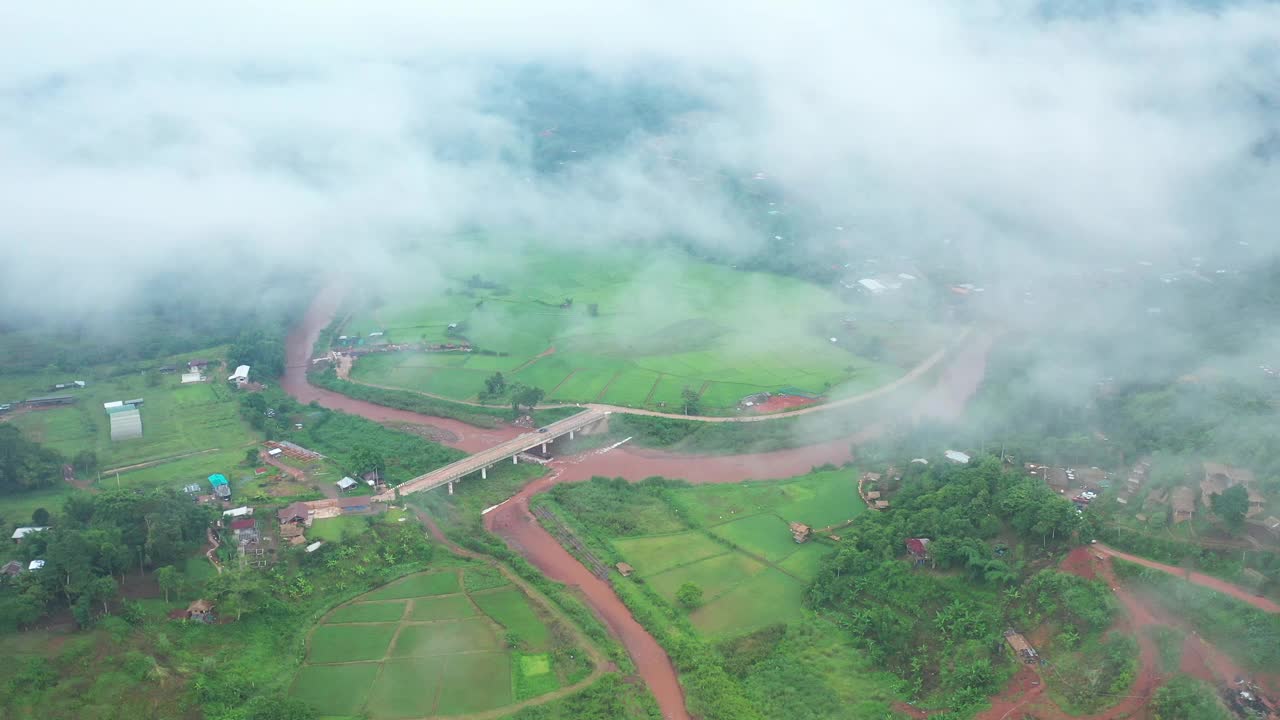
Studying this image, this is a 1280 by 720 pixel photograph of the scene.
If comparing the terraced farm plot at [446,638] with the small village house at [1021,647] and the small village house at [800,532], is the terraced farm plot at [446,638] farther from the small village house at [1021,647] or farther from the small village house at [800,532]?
the small village house at [1021,647]

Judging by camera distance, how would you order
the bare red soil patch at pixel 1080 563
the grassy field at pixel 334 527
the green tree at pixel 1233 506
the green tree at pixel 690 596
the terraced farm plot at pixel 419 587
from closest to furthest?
the green tree at pixel 1233 506 < the bare red soil patch at pixel 1080 563 < the green tree at pixel 690 596 < the terraced farm plot at pixel 419 587 < the grassy field at pixel 334 527

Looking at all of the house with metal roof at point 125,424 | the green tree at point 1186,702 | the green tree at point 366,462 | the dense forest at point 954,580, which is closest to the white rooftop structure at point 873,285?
the dense forest at point 954,580

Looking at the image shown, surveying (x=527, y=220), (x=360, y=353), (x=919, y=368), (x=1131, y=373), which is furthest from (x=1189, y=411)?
(x=527, y=220)

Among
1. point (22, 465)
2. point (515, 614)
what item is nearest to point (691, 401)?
point (515, 614)

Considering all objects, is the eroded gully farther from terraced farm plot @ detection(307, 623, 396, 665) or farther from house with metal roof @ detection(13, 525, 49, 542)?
house with metal roof @ detection(13, 525, 49, 542)

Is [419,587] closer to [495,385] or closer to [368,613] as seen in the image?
[368,613]

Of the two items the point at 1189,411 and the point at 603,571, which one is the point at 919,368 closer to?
the point at 1189,411

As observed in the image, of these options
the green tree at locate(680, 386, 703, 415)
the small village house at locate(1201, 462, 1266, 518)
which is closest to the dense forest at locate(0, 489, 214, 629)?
the green tree at locate(680, 386, 703, 415)
